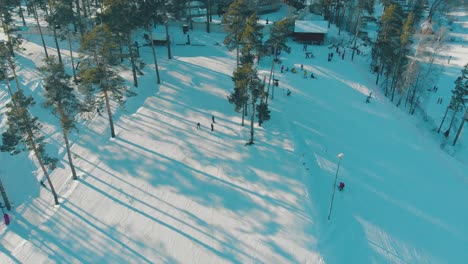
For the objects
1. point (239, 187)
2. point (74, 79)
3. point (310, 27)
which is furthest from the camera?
point (310, 27)

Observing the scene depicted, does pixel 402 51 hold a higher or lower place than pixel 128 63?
higher

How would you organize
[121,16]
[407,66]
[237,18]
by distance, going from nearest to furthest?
[121,16] < [237,18] < [407,66]

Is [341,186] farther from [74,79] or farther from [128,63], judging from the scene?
Answer: [74,79]

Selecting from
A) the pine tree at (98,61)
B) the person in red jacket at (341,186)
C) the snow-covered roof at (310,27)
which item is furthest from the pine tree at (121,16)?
the snow-covered roof at (310,27)

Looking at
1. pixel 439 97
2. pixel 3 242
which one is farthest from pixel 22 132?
pixel 439 97

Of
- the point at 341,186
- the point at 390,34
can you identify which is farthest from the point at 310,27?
the point at 341,186

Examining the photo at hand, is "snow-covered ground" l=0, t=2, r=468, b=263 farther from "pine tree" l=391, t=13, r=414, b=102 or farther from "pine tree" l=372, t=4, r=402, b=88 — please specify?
"pine tree" l=372, t=4, r=402, b=88

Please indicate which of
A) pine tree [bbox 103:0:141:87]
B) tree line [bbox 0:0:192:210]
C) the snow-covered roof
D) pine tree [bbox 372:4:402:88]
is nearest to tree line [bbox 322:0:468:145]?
pine tree [bbox 372:4:402:88]

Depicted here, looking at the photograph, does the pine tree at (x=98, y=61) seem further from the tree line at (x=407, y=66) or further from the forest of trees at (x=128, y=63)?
the tree line at (x=407, y=66)
